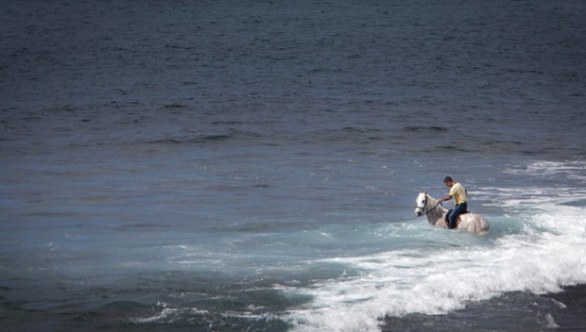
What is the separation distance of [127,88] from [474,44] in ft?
105

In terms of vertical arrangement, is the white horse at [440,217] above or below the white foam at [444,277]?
above

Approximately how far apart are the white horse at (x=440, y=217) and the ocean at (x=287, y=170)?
0.38 m

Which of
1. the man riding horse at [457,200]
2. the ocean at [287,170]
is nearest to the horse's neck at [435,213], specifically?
the ocean at [287,170]

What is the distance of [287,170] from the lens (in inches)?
1371

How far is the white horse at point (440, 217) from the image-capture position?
2314 cm

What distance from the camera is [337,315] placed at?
1600cm

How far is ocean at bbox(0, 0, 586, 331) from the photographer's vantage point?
17312 millimetres

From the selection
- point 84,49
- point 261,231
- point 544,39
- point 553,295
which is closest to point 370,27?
point 544,39

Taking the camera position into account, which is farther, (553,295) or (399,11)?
(399,11)

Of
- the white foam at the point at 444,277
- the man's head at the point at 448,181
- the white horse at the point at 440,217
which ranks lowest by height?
the white foam at the point at 444,277

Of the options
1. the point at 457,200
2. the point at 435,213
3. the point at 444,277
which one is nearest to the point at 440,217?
the point at 435,213

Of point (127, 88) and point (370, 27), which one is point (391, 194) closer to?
point (127, 88)

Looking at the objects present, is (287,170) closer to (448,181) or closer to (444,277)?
(448,181)

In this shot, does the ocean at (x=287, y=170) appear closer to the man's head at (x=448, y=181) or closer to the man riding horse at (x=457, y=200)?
the man riding horse at (x=457, y=200)
